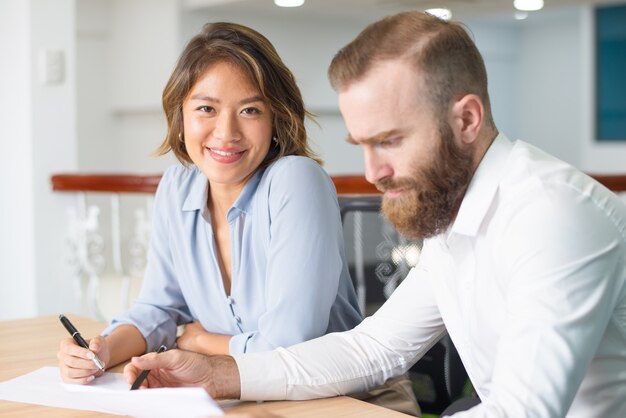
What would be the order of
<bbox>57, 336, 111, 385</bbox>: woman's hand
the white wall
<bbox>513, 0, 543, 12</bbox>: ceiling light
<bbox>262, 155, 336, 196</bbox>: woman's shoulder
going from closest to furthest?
1. <bbox>57, 336, 111, 385</bbox>: woman's hand
2. <bbox>262, 155, 336, 196</bbox>: woman's shoulder
3. the white wall
4. <bbox>513, 0, 543, 12</bbox>: ceiling light

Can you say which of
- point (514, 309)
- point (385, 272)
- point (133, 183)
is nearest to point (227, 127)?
point (514, 309)

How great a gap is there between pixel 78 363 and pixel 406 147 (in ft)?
2.29

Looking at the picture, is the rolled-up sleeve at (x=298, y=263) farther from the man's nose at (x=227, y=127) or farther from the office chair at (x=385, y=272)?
the office chair at (x=385, y=272)

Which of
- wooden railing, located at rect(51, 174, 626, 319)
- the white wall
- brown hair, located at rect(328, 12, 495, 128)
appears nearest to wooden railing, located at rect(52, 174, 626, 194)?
wooden railing, located at rect(51, 174, 626, 319)

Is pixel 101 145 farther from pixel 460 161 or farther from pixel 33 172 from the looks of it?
pixel 460 161

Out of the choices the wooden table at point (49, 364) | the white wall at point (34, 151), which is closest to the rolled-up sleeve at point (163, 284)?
the wooden table at point (49, 364)

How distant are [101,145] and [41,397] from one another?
669cm

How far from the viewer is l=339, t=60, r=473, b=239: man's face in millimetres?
1233

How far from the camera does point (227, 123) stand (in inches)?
71.4

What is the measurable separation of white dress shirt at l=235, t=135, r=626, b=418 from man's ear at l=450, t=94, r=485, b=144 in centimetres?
5

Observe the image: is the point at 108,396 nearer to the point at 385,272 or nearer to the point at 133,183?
the point at 385,272

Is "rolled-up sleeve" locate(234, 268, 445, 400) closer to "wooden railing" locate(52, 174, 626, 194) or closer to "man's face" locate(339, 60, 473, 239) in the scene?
"man's face" locate(339, 60, 473, 239)

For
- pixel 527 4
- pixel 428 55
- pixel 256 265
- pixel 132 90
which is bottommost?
pixel 256 265

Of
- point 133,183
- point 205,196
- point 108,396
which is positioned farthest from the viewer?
point 133,183
